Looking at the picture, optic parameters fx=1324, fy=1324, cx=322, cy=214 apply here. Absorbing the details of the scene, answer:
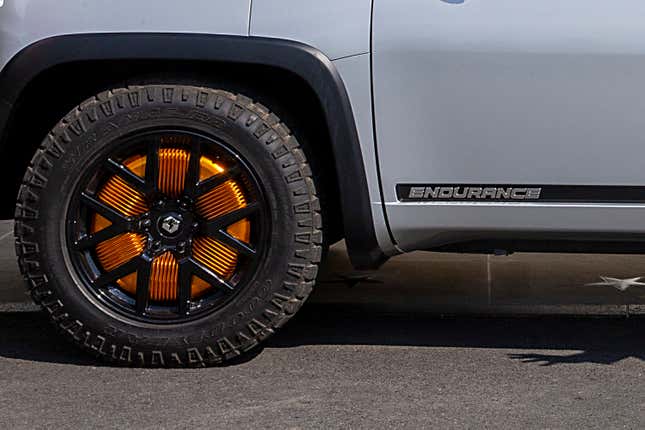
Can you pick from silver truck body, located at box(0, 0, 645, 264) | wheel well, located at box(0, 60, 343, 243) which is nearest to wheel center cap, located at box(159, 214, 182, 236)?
wheel well, located at box(0, 60, 343, 243)

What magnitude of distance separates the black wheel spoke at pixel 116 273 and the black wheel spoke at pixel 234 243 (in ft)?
0.89

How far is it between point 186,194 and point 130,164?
21 cm

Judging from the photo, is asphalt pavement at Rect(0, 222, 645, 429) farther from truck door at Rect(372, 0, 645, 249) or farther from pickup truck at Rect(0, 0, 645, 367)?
truck door at Rect(372, 0, 645, 249)

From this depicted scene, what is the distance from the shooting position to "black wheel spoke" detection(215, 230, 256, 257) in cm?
421

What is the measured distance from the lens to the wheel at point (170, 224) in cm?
416

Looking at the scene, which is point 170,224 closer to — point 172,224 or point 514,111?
point 172,224

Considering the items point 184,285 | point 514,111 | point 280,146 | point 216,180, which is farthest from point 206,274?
point 514,111

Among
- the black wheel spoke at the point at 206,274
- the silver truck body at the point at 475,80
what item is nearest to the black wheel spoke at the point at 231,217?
the black wheel spoke at the point at 206,274

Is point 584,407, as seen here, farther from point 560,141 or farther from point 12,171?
point 12,171

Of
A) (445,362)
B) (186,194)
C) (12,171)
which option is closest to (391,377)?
(445,362)

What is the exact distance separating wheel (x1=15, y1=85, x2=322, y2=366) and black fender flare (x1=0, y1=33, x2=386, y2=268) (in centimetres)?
14

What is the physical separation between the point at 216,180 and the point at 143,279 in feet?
1.29

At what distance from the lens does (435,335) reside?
4.73 metres

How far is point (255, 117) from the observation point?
163 inches
